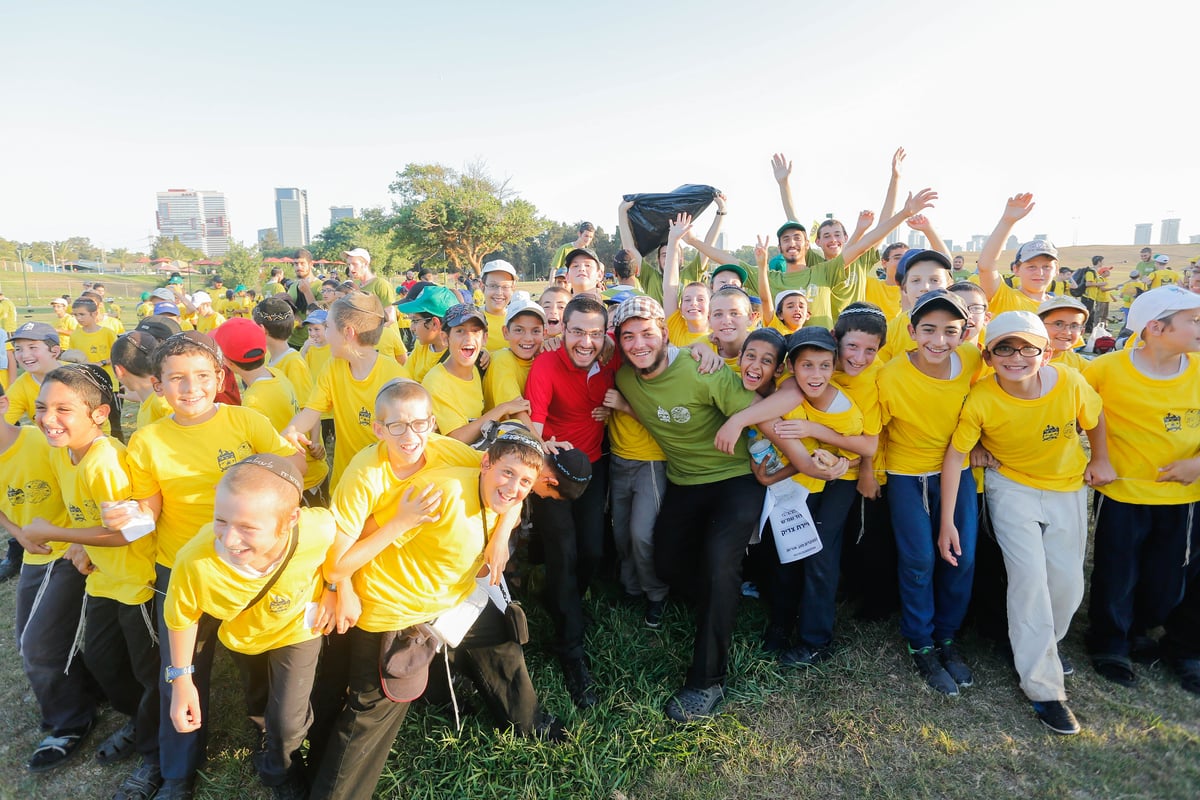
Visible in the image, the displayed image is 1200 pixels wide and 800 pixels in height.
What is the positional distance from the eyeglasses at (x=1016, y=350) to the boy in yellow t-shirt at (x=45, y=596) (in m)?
4.92

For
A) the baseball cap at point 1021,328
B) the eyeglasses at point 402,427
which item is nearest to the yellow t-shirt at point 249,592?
the eyeglasses at point 402,427

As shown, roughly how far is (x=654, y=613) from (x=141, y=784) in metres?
2.82

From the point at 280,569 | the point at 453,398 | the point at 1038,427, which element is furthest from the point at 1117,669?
the point at 280,569

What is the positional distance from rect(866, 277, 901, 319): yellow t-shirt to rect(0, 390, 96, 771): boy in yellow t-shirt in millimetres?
6619

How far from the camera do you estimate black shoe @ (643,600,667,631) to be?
12.8 feet

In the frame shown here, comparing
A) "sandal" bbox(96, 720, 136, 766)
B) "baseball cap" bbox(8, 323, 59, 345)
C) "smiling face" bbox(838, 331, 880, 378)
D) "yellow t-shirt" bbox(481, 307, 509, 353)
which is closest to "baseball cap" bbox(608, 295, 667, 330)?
"smiling face" bbox(838, 331, 880, 378)

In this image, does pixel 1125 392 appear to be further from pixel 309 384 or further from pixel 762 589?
pixel 309 384

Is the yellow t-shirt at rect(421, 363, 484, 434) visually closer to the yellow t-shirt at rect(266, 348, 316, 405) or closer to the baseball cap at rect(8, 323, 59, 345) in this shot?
the yellow t-shirt at rect(266, 348, 316, 405)

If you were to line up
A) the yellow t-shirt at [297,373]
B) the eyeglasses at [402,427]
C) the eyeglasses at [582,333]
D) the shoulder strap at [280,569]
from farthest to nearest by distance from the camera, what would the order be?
the yellow t-shirt at [297,373] → the eyeglasses at [582,333] → the eyeglasses at [402,427] → the shoulder strap at [280,569]

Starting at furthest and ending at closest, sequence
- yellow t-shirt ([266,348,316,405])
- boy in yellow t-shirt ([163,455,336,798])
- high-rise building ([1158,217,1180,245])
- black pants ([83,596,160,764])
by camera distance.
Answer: high-rise building ([1158,217,1180,245])
yellow t-shirt ([266,348,316,405])
black pants ([83,596,160,764])
boy in yellow t-shirt ([163,455,336,798])

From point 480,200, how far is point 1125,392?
3886cm

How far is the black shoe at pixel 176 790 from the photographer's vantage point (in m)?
2.79

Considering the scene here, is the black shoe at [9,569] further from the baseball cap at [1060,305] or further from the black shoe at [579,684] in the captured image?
the baseball cap at [1060,305]

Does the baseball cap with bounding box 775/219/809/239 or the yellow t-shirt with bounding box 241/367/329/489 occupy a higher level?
the baseball cap with bounding box 775/219/809/239
